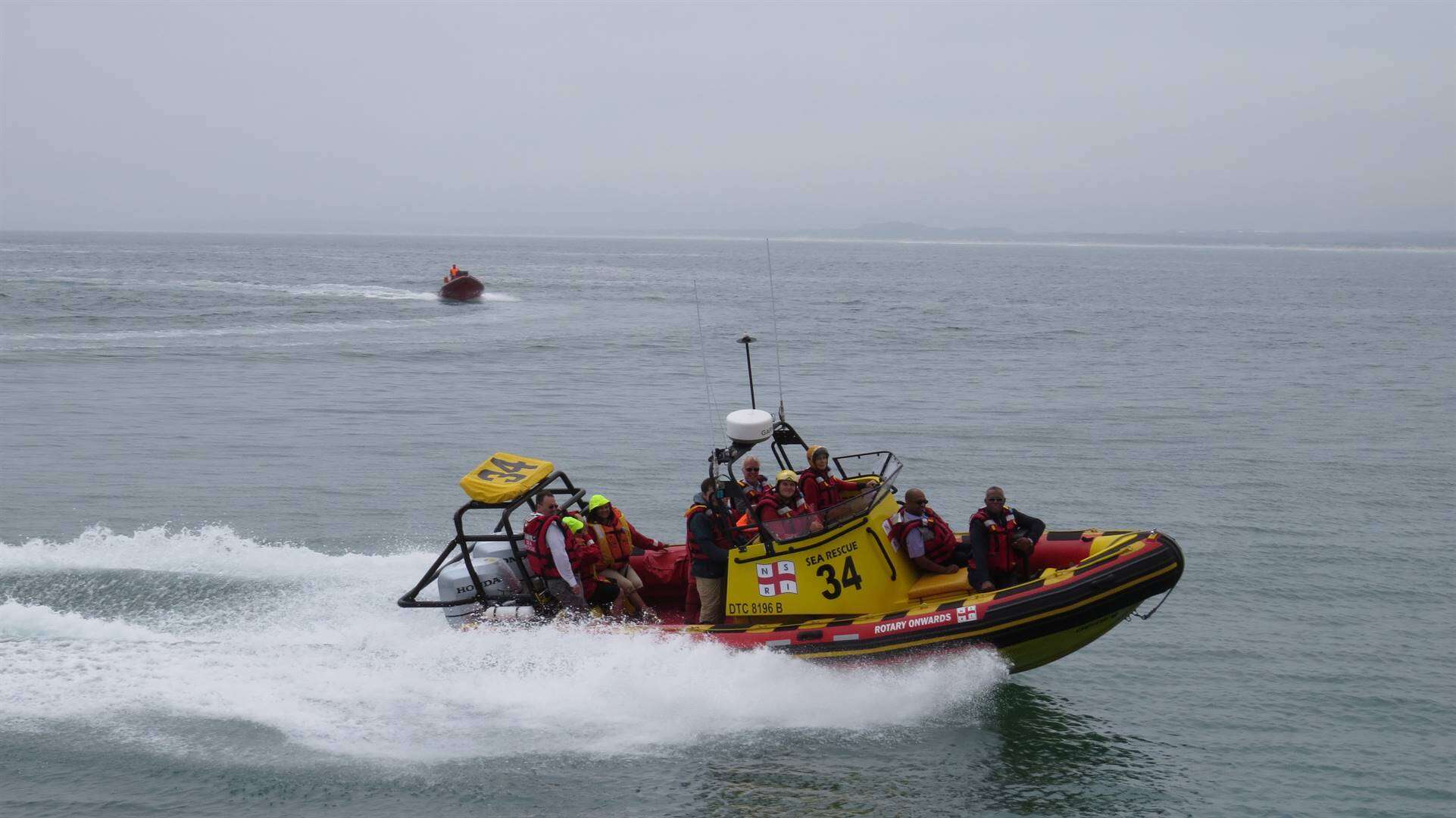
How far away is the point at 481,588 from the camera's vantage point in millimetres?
9852

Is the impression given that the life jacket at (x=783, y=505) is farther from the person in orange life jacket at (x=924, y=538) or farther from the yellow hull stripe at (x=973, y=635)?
the yellow hull stripe at (x=973, y=635)

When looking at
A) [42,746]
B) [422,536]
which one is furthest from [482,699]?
[422,536]

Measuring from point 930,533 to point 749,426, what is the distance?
1.64 meters

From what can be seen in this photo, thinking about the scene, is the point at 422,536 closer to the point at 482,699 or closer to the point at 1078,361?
the point at 482,699

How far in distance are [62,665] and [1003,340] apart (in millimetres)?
31005

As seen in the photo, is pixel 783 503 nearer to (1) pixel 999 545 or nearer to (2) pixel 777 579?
(2) pixel 777 579

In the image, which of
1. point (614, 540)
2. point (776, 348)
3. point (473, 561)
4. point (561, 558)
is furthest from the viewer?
point (776, 348)

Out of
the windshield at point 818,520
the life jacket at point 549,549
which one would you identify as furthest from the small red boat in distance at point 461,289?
the windshield at point 818,520

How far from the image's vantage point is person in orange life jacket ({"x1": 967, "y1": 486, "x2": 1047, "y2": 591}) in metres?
9.30

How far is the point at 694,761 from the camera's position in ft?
28.8

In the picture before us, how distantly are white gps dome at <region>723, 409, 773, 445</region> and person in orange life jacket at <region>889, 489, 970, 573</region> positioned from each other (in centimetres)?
122

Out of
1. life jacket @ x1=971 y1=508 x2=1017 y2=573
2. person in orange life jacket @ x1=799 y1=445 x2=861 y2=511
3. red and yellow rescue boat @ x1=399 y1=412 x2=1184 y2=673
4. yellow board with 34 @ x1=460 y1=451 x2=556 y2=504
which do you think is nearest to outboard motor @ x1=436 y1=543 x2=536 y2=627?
red and yellow rescue boat @ x1=399 y1=412 x2=1184 y2=673

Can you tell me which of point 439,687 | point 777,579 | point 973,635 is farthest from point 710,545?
point 439,687

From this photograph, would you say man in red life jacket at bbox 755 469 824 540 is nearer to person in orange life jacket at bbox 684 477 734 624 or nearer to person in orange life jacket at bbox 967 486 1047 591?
person in orange life jacket at bbox 684 477 734 624
